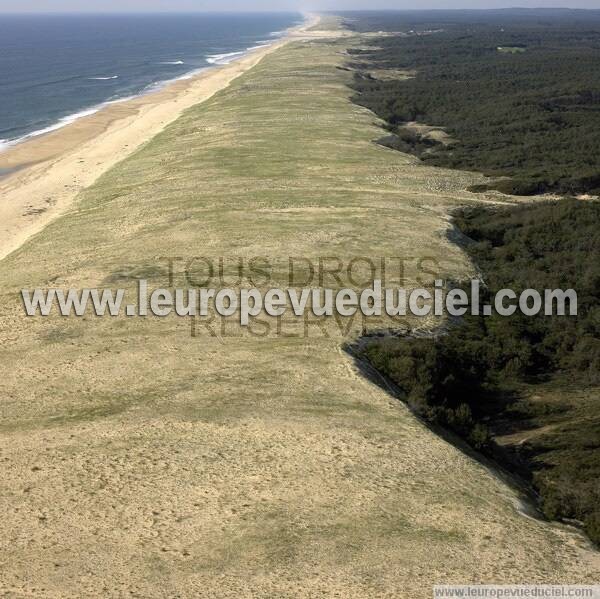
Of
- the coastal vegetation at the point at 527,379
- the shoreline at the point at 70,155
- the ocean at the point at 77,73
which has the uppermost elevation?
the ocean at the point at 77,73

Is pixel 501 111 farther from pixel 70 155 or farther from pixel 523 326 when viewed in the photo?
pixel 523 326

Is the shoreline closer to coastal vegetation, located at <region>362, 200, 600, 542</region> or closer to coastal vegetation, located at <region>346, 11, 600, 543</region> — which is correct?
coastal vegetation, located at <region>346, 11, 600, 543</region>

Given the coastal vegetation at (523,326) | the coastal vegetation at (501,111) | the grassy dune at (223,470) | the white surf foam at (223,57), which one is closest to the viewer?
the grassy dune at (223,470)

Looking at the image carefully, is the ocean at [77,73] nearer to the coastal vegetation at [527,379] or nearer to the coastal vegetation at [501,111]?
the coastal vegetation at [501,111]

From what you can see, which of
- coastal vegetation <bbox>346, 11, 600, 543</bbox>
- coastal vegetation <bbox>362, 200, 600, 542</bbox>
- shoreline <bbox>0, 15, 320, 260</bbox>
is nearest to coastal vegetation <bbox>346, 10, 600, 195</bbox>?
coastal vegetation <bbox>346, 11, 600, 543</bbox>

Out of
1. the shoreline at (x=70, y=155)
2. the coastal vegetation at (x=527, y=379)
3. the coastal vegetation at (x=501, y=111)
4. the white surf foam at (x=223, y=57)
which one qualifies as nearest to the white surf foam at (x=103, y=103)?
the white surf foam at (x=223, y=57)

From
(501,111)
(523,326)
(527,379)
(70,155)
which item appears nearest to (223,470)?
(527,379)
